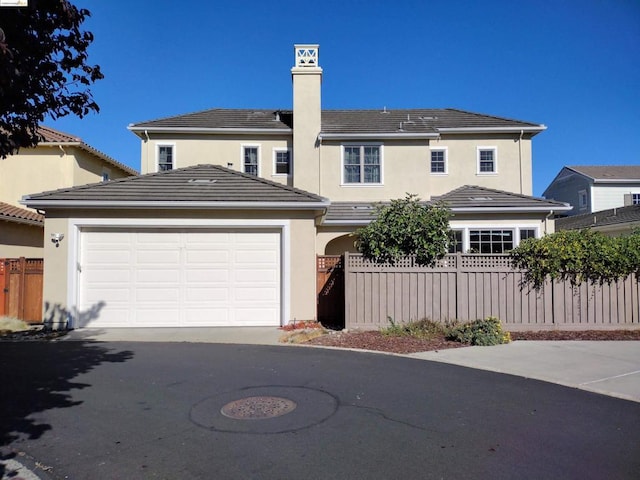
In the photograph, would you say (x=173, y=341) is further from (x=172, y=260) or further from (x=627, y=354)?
(x=627, y=354)

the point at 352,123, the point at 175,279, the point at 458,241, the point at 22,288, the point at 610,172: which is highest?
the point at 610,172

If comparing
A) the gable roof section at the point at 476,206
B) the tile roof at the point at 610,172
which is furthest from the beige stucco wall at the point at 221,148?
the tile roof at the point at 610,172

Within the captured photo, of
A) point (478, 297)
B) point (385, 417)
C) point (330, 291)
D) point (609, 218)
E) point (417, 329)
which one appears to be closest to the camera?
point (385, 417)

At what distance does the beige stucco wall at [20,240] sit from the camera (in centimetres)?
1655

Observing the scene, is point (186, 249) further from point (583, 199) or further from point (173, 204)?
point (583, 199)

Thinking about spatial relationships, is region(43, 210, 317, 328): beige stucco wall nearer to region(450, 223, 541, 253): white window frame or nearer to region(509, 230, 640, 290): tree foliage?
region(509, 230, 640, 290): tree foliage

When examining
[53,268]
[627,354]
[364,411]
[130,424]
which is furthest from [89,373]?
[627,354]

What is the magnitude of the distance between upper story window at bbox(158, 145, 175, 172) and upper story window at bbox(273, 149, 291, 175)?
14.2 feet

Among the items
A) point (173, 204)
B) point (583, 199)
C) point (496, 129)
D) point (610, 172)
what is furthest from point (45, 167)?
point (610, 172)

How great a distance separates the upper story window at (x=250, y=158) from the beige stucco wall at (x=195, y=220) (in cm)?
882

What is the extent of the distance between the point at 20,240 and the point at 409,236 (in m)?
14.5

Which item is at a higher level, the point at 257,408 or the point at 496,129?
the point at 496,129

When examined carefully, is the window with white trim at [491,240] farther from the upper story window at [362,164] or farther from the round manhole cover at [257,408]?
the round manhole cover at [257,408]

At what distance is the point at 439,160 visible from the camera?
20.5 m
